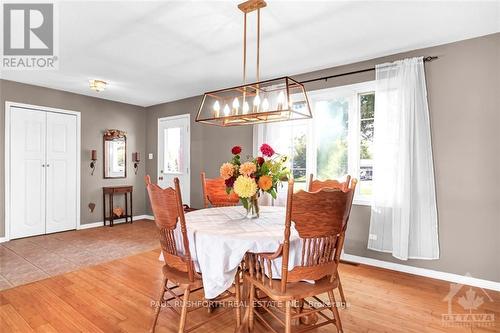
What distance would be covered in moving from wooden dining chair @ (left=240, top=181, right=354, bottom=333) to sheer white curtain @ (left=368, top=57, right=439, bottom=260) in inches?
65.9

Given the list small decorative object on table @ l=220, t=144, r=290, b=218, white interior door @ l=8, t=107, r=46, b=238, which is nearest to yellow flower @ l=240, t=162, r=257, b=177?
small decorative object on table @ l=220, t=144, r=290, b=218

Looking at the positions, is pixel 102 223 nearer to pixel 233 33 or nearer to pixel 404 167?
pixel 233 33

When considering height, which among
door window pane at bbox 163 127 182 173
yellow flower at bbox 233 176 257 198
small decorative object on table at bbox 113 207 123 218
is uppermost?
door window pane at bbox 163 127 182 173

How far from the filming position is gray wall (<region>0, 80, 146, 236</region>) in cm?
426

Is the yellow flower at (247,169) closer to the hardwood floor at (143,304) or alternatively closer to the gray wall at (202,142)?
the hardwood floor at (143,304)

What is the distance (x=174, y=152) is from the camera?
18.7ft

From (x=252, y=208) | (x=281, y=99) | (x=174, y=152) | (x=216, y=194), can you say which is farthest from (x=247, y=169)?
(x=174, y=152)

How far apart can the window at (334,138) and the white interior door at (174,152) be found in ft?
6.86

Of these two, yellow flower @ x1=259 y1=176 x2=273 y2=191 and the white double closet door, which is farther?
the white double closet door

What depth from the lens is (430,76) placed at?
2.98 m

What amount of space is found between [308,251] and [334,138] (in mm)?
2373

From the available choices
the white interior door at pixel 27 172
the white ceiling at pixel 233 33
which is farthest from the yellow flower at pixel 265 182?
the white interior door at pixel 27 172

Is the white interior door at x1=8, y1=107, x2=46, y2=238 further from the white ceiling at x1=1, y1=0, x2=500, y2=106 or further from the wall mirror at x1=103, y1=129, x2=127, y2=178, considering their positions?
the wall mirror at x1=103, y1=129, x2=127, y2=178

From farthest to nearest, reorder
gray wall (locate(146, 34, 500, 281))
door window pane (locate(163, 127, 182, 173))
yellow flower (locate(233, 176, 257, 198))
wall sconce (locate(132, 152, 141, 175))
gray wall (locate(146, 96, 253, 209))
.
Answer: wall sconce (locate(132, 152, 141, 175)) < door window pane (locate(163, 127, 182, 173)) < gray wall (locate(146, 96, 253, 209)) < gray wall (locate(146, 34, 500, 281)) < yellow flower (locate(233, 176, 257, 198))
